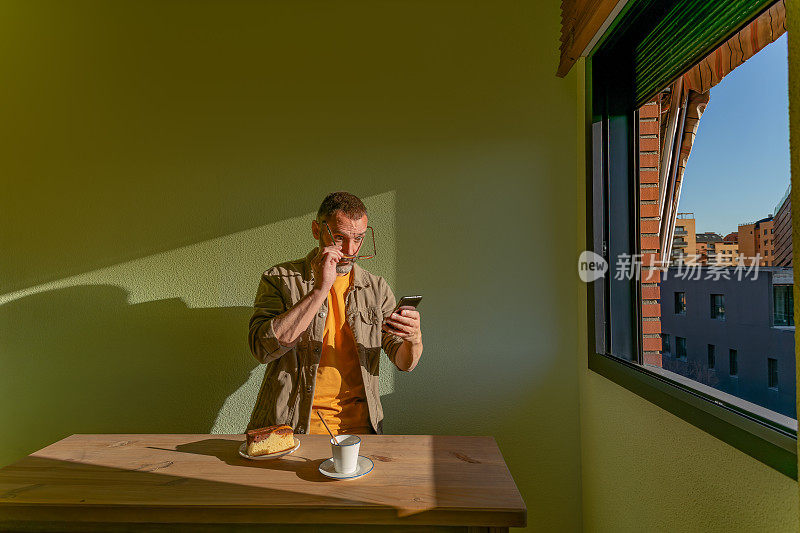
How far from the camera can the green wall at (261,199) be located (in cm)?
240

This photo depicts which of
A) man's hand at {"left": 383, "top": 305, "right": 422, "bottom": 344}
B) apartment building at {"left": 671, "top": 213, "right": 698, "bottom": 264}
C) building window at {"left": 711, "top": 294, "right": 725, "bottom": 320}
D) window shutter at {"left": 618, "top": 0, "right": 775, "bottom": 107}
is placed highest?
window shutter at {"left": 618, "top": 0, "right": 775, "bottom": 107}

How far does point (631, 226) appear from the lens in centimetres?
204

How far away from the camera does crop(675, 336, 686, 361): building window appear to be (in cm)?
163

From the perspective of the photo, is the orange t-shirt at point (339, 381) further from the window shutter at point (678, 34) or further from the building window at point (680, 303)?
the window shutter at point (678, 34)

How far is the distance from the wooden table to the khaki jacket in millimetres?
434

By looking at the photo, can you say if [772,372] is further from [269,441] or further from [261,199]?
[261,199]

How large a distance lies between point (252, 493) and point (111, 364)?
1.74 m

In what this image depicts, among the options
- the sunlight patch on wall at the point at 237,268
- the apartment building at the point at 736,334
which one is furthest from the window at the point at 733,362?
the sunlight patch on wall at the point at 237,268

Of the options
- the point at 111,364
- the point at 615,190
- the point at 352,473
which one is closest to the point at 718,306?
the point at 615,190

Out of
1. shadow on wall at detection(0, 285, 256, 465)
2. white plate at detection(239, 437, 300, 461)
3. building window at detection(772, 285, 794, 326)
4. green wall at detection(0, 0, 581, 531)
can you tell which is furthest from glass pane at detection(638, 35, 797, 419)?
shadow on wall at detection(0, 285, 256, 465)

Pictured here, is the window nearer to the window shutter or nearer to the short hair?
the window shutter

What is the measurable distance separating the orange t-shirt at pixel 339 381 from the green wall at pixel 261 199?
0.47 metres

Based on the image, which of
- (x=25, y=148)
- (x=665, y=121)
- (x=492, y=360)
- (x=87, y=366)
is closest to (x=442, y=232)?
(x=492, y=360)

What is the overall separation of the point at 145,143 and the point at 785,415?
274 cm
